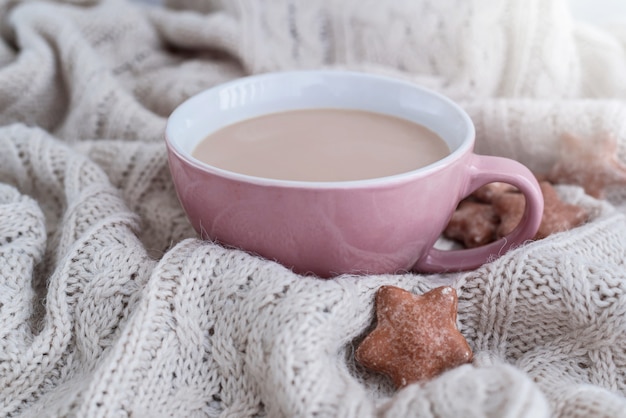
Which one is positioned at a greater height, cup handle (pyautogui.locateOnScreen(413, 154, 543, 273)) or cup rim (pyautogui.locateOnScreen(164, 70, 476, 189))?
cup rim (pyautogui.locateOnScreen(164, 70, 476, 189))

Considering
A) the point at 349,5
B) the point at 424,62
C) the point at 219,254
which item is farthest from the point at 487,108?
the point at 219,254

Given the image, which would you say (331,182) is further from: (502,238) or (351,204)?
(502,238)

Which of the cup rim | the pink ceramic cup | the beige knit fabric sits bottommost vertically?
the beige knit fabric

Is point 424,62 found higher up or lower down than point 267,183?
lower down

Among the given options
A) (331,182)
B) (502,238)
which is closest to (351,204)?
(331,182)

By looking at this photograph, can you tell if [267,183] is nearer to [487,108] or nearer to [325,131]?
[325,131]
